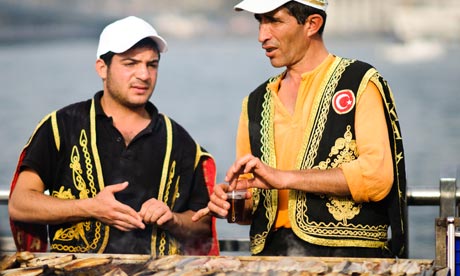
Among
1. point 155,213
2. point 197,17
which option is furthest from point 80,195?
point 197,17

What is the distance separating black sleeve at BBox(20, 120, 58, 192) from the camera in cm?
409

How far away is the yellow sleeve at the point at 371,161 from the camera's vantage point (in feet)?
12.2

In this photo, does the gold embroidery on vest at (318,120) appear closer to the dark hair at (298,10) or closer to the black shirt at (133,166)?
the dark hair at (298,10)

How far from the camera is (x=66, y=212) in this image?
159 inches

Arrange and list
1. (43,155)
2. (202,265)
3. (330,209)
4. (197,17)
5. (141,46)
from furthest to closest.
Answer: (197,17) → (141,46) → (43,155) → (330,209) → (202,265)

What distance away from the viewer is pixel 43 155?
410 cm

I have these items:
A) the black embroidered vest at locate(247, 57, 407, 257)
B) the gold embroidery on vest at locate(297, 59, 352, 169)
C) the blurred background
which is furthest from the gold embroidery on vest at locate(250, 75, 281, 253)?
the blurred background

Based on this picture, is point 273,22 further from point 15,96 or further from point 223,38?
point 15,96

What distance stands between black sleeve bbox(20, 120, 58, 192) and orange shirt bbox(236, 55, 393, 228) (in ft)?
2.34

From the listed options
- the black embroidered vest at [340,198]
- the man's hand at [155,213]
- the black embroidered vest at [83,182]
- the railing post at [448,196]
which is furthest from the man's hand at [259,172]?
the railing post at [448,196]

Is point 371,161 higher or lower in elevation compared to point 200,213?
higher

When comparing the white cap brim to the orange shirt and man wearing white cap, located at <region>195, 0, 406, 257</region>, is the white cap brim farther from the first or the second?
the orange shirt

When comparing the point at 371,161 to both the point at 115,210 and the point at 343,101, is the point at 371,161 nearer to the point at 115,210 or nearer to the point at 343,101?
the point at 343,101

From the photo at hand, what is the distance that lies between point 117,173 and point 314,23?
0.89 metres
